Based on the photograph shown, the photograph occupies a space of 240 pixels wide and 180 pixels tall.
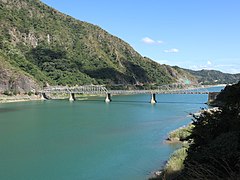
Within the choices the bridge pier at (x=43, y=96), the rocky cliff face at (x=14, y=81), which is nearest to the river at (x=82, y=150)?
the bridge pier at (x=43, y=96)

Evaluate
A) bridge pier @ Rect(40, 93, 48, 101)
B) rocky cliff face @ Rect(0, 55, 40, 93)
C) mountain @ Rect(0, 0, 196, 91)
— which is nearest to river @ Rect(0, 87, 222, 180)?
bridge pier @ Rect(40, 93, 48, 101)

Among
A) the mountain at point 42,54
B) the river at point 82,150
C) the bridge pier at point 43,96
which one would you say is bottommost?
the river at point 82,150

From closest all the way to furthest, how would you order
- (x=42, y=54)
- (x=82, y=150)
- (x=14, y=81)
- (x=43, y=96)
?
(x=82, y=150) < (x=14, y=81) < (x=43, y=96) < (x=42, y=54)

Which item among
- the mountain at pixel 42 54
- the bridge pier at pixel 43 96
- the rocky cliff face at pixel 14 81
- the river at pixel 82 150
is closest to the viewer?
the river at pixel 82 150

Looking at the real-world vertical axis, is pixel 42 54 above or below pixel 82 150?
above

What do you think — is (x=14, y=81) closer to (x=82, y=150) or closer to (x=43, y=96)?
(x=43, y=96)

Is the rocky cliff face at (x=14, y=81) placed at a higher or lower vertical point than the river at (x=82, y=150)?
higher

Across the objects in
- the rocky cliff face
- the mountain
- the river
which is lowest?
the river

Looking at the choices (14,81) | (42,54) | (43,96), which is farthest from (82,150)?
(42,54)

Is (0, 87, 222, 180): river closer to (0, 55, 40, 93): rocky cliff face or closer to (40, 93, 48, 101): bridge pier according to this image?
(40, 93, 48, 101): bridge pier

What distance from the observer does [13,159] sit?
2869 centimetres

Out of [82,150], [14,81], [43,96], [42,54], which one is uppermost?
[42,54]

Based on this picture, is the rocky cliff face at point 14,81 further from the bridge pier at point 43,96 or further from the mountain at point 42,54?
the mountain at point 42,54

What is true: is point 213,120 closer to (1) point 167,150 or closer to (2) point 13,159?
(1) point 167,150
